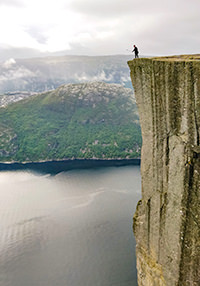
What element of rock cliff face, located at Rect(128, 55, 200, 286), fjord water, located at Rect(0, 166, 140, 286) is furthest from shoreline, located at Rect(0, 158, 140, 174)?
rock cliff face, located at Rect(128, 55, 200, 286)

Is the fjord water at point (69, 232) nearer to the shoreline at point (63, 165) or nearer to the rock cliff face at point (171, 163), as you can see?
the shoreline at point (63, 165)

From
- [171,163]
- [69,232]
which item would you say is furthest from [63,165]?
[171,163]

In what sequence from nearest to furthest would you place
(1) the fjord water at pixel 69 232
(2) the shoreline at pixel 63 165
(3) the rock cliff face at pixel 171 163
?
(3) the rock cliff face at pixel 171 163 → (1) the fjord water at pixel 69 232 → (2) the shoreline at pixel 63 165

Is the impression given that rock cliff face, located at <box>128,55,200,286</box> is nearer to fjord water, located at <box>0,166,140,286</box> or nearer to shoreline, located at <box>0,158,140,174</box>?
fjord water, located at <box>0,166,140,286</box>

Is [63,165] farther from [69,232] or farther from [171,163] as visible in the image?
[171,163]

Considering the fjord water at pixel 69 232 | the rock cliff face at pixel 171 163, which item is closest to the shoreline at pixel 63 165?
the fjord water at pixel 69 232

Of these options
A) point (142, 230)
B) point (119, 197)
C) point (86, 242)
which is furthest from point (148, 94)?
point (119, 197)
